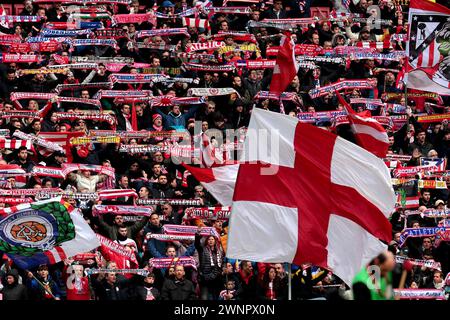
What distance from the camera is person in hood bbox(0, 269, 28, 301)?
23.4m

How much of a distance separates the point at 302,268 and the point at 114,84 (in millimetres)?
7372

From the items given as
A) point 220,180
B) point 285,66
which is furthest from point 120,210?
point 220,180

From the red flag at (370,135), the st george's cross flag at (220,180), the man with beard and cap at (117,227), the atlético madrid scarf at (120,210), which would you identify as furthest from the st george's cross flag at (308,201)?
the atlético madrid scarf at (120,210)

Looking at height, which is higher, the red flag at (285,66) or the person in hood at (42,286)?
the red flag at (285,66)

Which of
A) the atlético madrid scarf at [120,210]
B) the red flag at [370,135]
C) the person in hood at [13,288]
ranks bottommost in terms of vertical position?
the person in hood at [13,288]

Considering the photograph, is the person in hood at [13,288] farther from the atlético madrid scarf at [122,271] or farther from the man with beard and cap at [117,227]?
the man with beard and cap at [117,227]

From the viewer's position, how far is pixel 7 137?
92.4 feet

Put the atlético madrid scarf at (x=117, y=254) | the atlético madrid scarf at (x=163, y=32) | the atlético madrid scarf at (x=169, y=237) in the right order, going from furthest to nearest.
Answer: the atlético madrid scarf at (x=163, y=32) → the atlético madrid scarf at (x=169, y=237) → the atlético madrid scarf at (x=117, y=254)

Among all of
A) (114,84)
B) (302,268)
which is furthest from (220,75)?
(302,268)

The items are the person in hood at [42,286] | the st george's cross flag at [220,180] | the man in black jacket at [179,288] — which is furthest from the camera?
the man in black jacket at [179,288]

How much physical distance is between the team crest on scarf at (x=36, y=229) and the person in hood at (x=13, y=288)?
110 centimetres

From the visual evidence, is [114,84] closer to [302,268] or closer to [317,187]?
[302,268]

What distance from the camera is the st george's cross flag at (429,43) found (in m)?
29.7

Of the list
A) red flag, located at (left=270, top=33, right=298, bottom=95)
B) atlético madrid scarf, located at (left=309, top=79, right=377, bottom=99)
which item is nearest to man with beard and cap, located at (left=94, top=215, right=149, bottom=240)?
red flag, located at (left=270, top=33, right=298, bottom=95)
